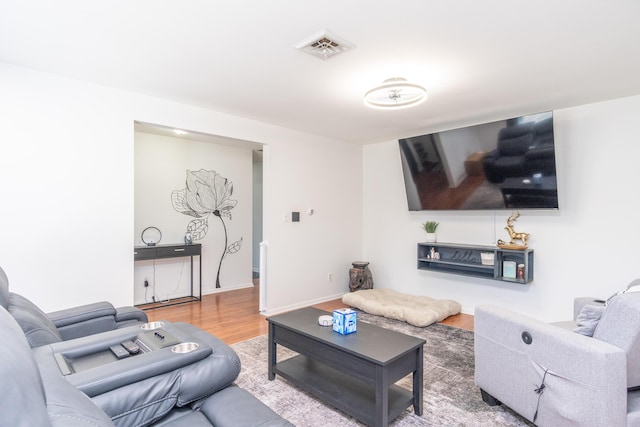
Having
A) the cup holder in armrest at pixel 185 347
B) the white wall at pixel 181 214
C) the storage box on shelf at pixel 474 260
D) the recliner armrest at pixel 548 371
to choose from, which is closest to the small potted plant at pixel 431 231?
the storage box on shelf at pixel 474 260

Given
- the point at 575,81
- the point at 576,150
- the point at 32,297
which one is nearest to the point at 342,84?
the point at 575,81

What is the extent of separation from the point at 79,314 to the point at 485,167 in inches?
155

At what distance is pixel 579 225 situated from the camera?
139 inches

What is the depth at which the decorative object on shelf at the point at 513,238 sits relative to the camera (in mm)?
3777

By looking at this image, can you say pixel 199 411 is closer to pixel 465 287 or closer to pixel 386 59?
pixel 386 59

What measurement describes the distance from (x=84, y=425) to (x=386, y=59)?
2.52m

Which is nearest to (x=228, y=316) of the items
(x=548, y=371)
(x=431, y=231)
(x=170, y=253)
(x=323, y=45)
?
(x=170, y=253)

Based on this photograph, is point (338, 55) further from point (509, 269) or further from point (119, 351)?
point (509, 269)

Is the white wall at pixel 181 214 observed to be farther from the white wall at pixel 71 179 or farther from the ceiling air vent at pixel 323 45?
the ceiling air vent at pixel 323 45

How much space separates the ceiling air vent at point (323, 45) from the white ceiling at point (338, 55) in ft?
0.14

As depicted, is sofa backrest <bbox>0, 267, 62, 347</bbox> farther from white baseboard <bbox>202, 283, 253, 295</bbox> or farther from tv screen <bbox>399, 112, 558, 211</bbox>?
tv screen <bbox>399, 112, 558, 211</bbox>

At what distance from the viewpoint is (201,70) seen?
2660 millimetres

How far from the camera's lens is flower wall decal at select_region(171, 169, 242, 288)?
5.20 m

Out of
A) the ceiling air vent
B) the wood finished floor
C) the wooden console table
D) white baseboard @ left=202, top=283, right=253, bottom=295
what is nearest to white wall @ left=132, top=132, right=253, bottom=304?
white baseboard @ left=202, top=283, right=253, bottom=295
